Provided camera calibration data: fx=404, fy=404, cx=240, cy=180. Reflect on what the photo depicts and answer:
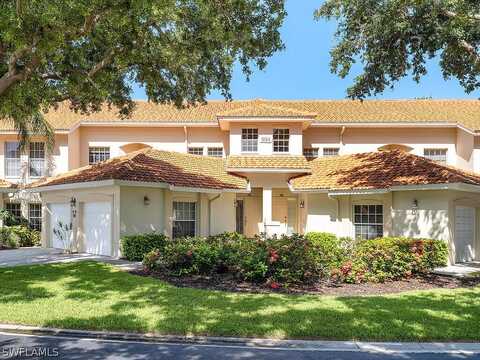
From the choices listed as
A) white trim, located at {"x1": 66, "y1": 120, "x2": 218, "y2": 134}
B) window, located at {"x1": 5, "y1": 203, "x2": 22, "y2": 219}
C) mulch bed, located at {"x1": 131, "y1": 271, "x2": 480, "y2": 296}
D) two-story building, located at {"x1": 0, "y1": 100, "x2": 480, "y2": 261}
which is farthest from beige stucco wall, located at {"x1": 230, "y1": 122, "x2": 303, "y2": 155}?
window, located at {"x1": 5, "y1": 203, "x2": 22, "y2": 219}

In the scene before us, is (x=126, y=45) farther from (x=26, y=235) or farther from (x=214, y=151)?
(x=26, y=235)

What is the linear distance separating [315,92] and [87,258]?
19.7 m

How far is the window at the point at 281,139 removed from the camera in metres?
22.2

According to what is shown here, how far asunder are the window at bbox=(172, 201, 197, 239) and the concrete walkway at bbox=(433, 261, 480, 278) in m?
10.5

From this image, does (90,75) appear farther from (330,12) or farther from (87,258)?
(330,12)

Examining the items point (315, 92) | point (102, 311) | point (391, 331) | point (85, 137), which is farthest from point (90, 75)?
point (315, 92)

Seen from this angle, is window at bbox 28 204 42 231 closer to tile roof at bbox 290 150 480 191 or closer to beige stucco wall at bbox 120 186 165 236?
beige stucco wall at bbox 120 186 165 236

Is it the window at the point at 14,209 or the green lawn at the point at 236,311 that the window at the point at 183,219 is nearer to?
the green lawn at the point at 236,311

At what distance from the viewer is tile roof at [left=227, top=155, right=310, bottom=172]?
2094 cm

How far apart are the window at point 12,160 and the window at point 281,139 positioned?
50.3 ft

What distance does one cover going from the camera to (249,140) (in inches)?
878

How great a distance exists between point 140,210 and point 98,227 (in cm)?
225

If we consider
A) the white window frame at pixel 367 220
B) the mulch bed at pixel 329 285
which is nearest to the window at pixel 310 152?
the white window frame at pixel 367 220

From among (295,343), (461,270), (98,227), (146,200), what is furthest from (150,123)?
(295,343)
